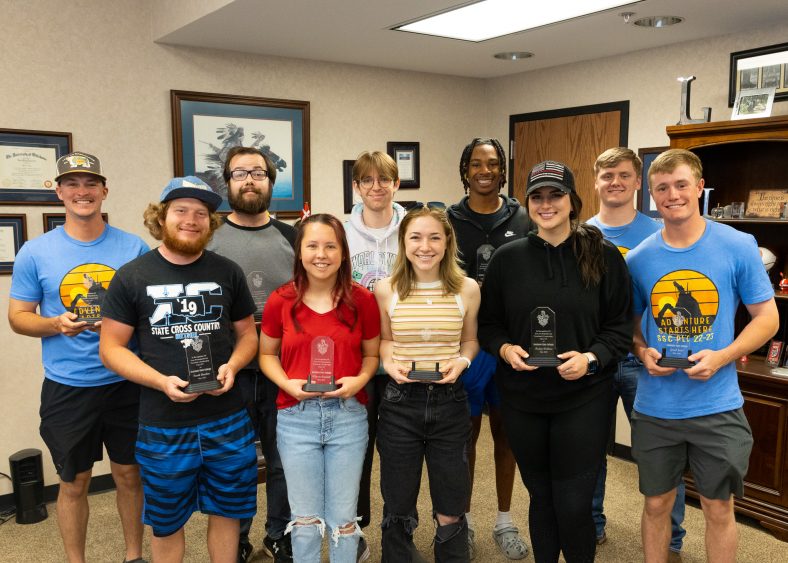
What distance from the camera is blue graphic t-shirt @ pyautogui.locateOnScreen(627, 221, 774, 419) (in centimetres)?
214

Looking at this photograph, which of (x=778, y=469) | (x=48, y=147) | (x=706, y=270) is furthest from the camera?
(x=48, y=147)

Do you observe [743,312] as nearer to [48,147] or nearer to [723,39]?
[723,39]

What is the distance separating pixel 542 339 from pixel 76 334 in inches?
65.7

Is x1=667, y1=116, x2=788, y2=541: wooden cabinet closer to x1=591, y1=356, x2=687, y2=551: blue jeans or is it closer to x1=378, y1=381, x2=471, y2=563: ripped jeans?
x1=591, y1=356, x2=687, y2=551: blue jeans

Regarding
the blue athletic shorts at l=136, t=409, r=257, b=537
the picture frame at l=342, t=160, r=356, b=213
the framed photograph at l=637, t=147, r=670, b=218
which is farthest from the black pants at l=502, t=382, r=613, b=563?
the picture frame at l=342, t=160, r=356, b=213

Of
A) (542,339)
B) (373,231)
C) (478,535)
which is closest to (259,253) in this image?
(373,231)

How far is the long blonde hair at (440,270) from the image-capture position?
2.27m

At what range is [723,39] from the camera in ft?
12.2

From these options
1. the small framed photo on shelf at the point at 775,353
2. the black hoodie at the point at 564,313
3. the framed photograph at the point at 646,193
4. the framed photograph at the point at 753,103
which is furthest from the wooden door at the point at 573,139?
the black hoodie at the point at 564,313

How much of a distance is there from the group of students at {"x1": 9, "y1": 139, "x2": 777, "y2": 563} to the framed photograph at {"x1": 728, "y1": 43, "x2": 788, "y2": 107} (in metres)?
1.60

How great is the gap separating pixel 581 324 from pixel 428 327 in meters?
0.50

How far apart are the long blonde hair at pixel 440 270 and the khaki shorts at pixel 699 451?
0.82 m

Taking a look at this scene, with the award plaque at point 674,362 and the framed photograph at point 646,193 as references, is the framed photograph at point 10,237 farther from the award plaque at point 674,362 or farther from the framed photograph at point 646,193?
the framed photograph at point 646,193

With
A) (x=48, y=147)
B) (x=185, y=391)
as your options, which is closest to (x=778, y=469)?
(x=185, y=391)
